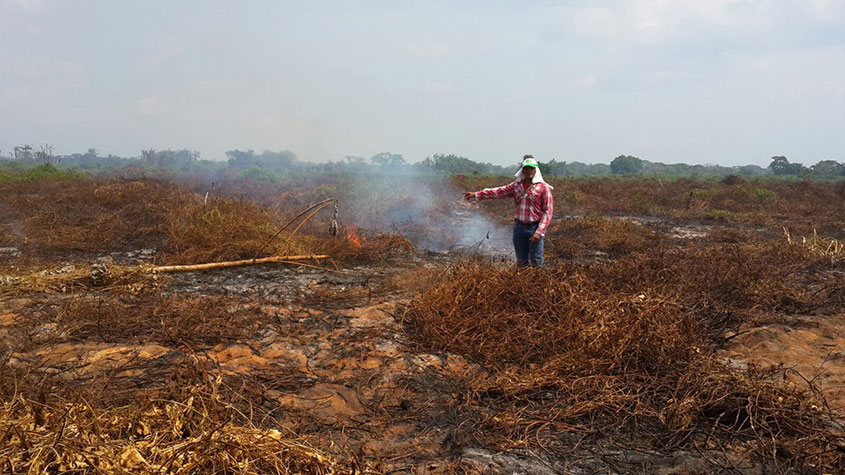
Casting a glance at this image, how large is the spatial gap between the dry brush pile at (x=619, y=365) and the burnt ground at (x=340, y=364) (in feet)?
0.56

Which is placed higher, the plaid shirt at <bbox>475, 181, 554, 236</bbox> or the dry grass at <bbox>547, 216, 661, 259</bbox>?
the plaid shirt at <bbox>475, 181, 554, 236</bbox>

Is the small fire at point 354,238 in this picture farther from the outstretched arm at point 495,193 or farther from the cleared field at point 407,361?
the outstretched arm at point 495,193

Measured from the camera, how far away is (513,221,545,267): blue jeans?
5499 mm

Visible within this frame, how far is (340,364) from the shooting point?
3971 millimetres

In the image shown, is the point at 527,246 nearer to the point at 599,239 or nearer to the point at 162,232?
the point at 599,239

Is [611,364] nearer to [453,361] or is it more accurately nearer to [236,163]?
[453,361]

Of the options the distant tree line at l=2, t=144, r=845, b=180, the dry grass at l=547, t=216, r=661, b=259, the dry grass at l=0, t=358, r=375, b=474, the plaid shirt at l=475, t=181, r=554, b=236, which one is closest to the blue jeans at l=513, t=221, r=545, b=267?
the plaid shirt at l=475, t=181, r=554, b=236

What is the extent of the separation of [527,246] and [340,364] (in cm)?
278

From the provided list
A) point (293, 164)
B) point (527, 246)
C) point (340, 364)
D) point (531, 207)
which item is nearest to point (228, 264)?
point (340, 364)

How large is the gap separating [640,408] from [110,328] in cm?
451

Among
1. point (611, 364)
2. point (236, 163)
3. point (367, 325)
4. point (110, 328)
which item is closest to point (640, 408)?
point (611, 364)

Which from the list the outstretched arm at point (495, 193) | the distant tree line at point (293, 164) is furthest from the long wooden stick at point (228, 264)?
the distant tree line at point (293, 164)

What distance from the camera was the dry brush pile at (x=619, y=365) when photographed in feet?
9.36

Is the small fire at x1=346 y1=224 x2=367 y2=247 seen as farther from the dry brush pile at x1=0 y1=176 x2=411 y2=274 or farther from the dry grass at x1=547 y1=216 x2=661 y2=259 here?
the dry grass at x1=547 y1=216 x2=661 y2=259
